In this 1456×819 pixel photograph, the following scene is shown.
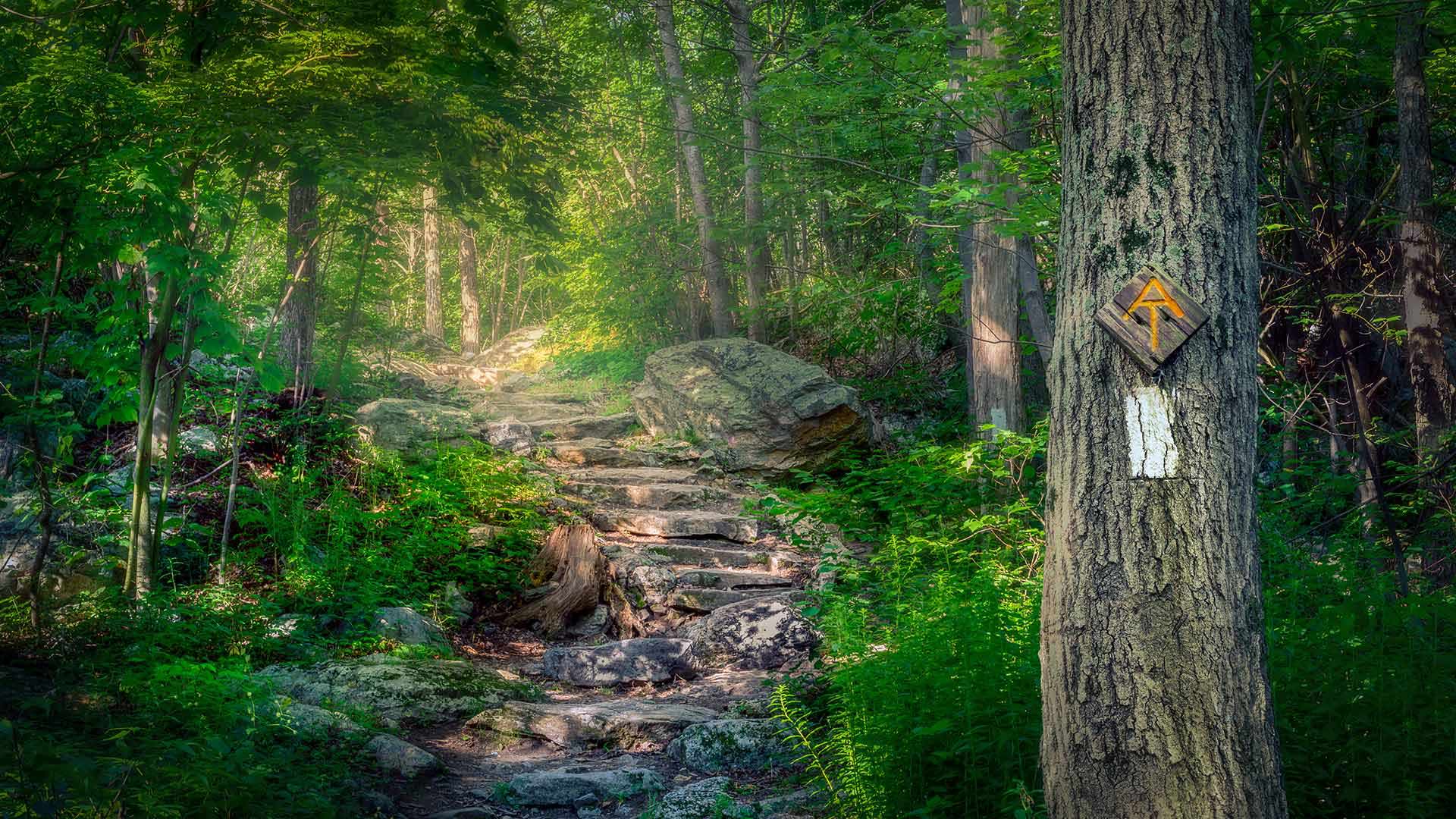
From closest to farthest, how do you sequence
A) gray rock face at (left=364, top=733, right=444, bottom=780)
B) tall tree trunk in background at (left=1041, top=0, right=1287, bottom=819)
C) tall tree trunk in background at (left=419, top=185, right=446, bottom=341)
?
1. tall tree trunk in background at (left=1041, top=0, right=1287, bottom=819)
2. gray rock face at (left=364, top=733, right=444, bottom=780)
3. tall tree trunk in background at (left=419, top=185, right=446, bottom=341)

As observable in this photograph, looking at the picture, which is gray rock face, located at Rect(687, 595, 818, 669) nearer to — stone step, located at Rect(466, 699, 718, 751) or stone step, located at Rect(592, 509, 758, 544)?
stone step, located at Rect(466, 699, 718, 751)

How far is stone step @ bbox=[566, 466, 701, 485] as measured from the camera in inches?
417

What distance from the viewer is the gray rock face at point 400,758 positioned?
457cm

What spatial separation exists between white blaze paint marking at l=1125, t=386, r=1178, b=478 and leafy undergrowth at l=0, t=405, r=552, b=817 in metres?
2.81

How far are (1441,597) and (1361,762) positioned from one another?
150 cm

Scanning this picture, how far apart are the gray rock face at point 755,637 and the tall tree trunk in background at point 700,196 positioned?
8.37 metres

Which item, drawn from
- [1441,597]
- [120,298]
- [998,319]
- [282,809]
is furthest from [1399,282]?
[120,298]

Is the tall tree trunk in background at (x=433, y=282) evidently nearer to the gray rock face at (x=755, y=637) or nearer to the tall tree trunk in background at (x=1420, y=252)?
the gray rock face at (x=755, y=637)

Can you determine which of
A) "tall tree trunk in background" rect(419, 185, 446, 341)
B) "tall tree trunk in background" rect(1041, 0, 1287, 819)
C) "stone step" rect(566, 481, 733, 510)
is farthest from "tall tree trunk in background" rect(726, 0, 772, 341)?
"tall tree trunk in background" rect(419, 185, 446, 341)

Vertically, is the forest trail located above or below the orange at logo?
below

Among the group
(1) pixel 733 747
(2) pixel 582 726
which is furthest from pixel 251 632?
(1) pixel 733 747

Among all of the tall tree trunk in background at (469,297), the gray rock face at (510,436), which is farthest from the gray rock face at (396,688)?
the tall tree trunk in background at (469,297)

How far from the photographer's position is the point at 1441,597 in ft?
12.9

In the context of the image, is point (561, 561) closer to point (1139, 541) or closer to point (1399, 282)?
point (1139, 541)
